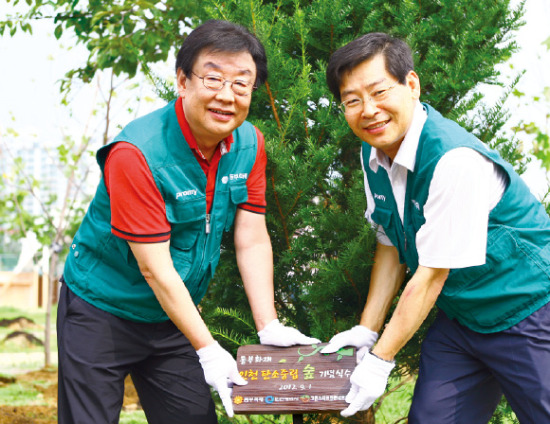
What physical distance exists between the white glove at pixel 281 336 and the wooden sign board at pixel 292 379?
39 mm

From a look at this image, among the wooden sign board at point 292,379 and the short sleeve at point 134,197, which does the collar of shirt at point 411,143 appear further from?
the short sleeve at point 134,197

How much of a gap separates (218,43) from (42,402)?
5182 mm

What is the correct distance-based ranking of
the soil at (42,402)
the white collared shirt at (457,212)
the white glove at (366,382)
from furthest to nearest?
1. the soil at (42,402)
2. the white glove at (366,382)
3. the white collared shirt at (457,212)

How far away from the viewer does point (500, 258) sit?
227 cm

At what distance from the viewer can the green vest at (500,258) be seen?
2.26 meters

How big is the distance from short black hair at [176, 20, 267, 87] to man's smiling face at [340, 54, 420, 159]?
0.40 m

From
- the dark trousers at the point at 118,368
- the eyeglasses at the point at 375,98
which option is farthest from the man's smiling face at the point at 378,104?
the dark trousers at the point at 118,368

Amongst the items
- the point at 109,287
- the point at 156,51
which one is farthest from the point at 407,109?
the point at 156,51

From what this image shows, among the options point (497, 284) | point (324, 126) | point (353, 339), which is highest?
point (324, 126)

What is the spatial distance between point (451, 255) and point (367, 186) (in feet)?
2.06

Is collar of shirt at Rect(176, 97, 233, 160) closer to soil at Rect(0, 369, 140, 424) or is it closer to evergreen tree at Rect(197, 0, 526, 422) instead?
evergreen tree at Rect(197, 0, 526, 422)

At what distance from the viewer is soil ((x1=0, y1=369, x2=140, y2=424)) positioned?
5.45m

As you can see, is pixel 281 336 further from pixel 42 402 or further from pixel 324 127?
pixel 42 402

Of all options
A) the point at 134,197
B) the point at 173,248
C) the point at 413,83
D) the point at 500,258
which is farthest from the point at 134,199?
the point at 500,258
